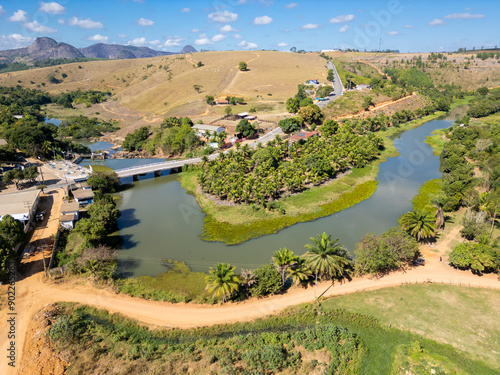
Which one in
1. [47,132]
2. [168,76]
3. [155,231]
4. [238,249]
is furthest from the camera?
[168,76]

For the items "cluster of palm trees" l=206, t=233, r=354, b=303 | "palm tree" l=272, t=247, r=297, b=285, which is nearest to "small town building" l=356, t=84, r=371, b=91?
"cluster of palm trees" l=206, t=233, r=354, b=303

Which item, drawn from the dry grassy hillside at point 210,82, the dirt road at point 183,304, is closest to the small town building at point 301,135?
the dry grassy hillside at point 210,82

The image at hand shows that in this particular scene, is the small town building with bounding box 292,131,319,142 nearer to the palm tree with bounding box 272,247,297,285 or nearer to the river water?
the river water

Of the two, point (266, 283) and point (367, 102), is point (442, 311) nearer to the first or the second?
point (266, 283)

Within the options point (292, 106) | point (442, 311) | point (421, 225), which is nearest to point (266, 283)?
point (442, 311)

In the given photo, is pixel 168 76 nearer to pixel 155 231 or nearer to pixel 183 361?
pixel 155 231

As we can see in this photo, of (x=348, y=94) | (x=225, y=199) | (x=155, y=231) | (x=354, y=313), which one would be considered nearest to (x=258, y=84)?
(x=348, y=94)
